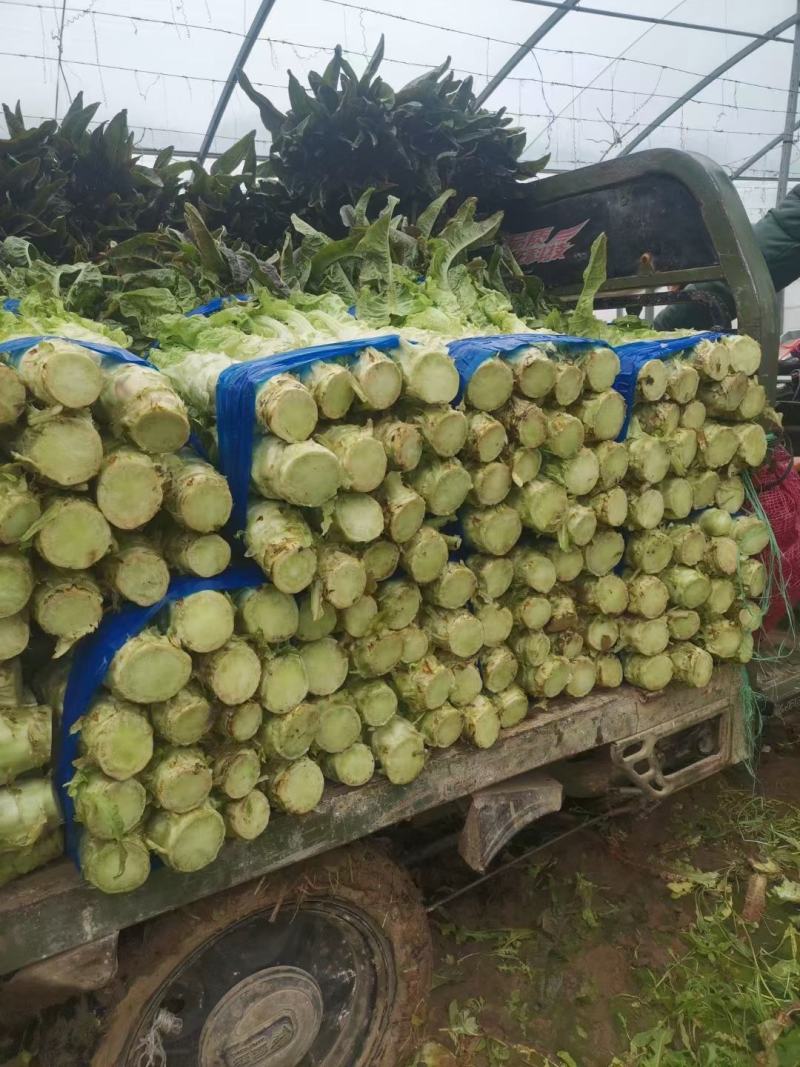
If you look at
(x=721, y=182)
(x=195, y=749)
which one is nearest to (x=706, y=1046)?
(x=195, y=749)

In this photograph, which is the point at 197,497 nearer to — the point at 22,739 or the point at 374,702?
the point at 22,739

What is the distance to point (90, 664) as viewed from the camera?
2.01 metres

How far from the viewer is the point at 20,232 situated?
175 inches

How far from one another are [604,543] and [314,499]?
136 centimetres

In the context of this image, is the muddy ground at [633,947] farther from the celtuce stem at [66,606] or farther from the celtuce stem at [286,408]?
the celtuce stem at [286,408]

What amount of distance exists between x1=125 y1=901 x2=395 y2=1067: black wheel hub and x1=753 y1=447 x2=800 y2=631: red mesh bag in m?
2.37

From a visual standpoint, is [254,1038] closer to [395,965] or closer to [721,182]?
Result: [395,965]

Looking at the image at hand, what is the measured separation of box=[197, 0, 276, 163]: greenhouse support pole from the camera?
8.12 m

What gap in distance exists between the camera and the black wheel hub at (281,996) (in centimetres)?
239

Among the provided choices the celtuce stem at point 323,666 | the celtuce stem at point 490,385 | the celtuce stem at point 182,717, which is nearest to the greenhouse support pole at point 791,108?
the celtuce stem at point 490,385

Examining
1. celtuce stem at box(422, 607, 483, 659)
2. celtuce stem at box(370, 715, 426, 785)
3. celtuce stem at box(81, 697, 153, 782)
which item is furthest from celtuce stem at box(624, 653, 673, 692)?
celtuce stem at box(81, 697, 153, 782)

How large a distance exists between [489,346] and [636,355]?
764mm

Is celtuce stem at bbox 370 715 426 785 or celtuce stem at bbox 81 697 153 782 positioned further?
celtuce stem at bbox 370 715 426 785

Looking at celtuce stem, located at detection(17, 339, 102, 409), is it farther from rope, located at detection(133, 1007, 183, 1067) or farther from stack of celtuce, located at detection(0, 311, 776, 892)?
rope, located at detection(133, 1007, 183, 1067)
